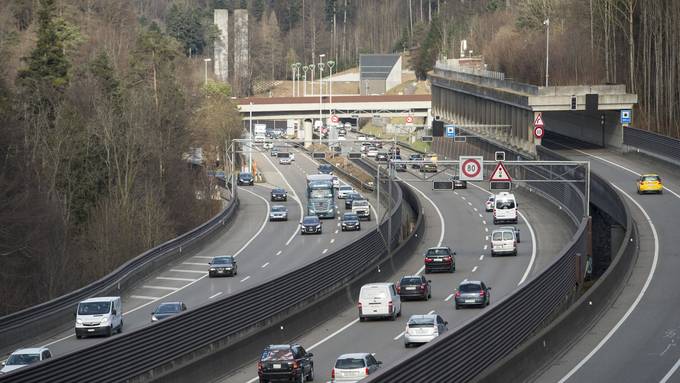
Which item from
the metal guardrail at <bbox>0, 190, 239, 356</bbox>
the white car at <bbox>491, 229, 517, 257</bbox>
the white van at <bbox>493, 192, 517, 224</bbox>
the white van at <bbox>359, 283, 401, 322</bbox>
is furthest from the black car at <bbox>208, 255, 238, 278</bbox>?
the white van at <bbox>493, 192, 517, 224</bbox>

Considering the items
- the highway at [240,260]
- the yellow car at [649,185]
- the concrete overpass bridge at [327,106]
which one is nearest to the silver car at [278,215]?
the highway at [240,260]

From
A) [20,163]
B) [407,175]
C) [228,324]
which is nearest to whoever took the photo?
[228,324]

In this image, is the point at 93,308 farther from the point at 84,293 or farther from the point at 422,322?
the point at 422,322

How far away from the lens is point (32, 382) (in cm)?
2652

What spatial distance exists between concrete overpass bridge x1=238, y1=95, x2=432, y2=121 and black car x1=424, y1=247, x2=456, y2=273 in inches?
3740

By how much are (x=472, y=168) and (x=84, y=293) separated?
2239 centimetres

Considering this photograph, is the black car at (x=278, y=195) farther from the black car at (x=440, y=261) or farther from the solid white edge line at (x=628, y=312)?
the black car at (x=440, y=261)

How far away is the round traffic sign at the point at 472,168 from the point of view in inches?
2515

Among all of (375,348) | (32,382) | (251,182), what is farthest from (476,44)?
(32,382)

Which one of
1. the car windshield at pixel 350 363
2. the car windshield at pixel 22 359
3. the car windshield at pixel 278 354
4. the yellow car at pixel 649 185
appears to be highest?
the yellow car at pixel 649 185

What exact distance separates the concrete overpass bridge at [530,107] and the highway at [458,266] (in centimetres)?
706

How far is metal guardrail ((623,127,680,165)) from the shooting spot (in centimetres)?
7931

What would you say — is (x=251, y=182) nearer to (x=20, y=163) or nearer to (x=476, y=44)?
(x=20, y=163)

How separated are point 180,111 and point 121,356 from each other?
70574 mm
